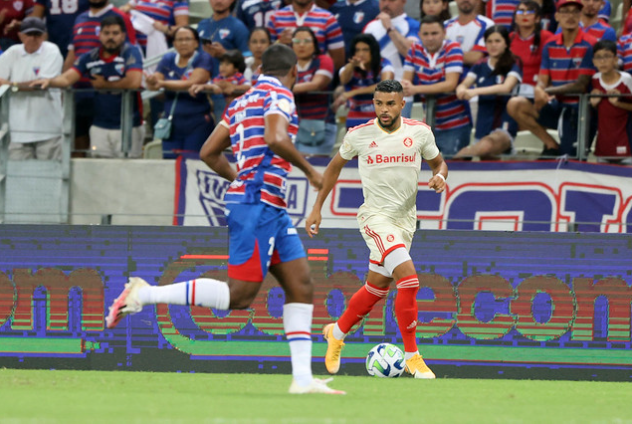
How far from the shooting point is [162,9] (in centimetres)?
1509

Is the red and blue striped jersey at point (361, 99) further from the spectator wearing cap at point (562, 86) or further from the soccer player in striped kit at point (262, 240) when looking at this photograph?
the soccer player in striped kit at point (262, 240)

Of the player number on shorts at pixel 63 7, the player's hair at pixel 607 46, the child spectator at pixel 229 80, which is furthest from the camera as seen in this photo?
the player number on shorts at pixel 63 7

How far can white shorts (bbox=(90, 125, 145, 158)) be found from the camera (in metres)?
13.4

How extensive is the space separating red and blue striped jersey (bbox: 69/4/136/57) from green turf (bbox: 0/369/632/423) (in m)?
5.69

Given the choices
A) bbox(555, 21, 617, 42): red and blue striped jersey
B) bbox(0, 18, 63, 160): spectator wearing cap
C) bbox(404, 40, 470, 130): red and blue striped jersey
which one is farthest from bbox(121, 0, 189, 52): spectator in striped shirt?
bbox(555, 21, 617, 42): red and blue striped jersey

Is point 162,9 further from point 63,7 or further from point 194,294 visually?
point 194,294

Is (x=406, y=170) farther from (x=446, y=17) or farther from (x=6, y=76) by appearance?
(x=6, y=76)

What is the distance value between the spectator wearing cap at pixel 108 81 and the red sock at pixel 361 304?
4898 millimetres

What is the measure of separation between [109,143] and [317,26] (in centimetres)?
292

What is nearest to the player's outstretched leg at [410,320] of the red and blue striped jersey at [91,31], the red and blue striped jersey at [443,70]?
the red and blue striped jersey at [443,70]

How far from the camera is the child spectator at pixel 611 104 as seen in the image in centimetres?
1198

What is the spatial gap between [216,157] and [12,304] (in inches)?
135

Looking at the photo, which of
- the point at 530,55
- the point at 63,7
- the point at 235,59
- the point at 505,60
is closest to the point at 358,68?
the point at 235,59

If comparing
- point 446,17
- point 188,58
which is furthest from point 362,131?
point 446,17
